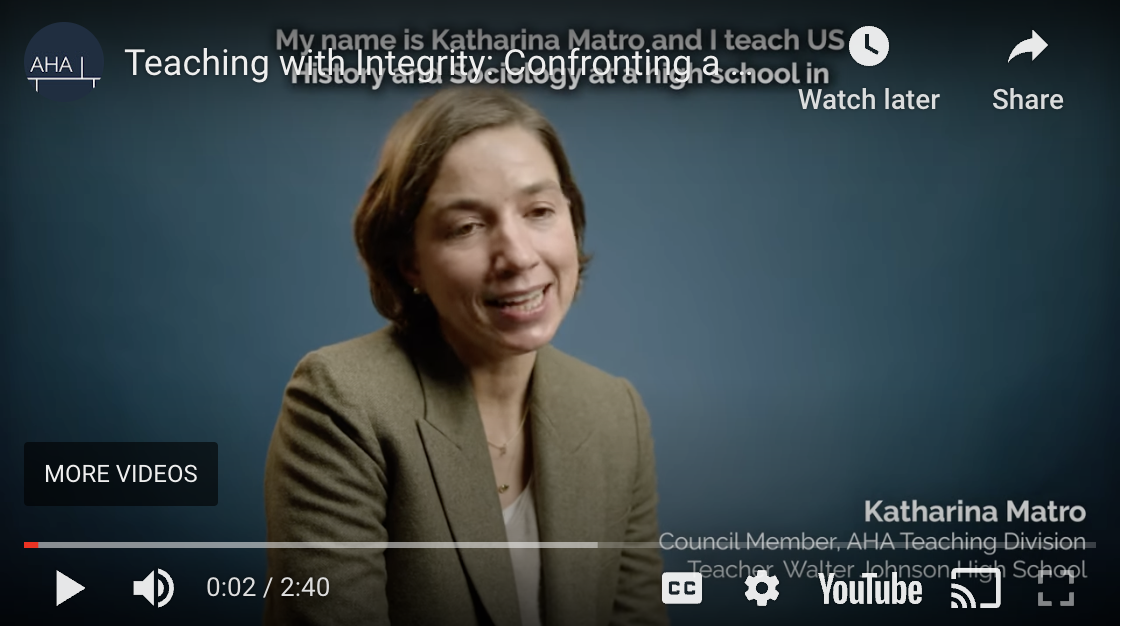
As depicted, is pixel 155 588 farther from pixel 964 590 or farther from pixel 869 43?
pixel 869 43

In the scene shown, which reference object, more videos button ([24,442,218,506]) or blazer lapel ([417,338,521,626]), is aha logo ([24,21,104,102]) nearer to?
more videos button ([24,442,218,506])

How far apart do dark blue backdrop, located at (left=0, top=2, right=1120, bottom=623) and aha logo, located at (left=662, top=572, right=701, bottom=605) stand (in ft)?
0.22

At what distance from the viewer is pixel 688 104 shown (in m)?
1.80

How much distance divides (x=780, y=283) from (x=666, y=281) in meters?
0.20

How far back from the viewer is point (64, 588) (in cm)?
184

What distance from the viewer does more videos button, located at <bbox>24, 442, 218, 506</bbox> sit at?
1805mm

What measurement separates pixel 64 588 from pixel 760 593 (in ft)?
4.04

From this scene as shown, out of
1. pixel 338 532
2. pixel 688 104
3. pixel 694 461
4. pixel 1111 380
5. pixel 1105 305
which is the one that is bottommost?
pixel 338 532

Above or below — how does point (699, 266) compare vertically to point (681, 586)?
above

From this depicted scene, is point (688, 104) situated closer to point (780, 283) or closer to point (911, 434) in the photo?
point (780, 283)

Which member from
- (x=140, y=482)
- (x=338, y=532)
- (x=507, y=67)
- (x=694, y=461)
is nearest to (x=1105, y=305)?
(x=694, y=461)

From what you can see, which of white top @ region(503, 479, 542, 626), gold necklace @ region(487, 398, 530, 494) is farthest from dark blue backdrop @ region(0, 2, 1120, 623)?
white top @ region(503, 479, 542, 626)

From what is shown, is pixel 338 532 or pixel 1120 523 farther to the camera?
pixel 1120 523

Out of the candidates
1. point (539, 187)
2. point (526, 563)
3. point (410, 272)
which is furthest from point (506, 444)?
point (539, 187)
